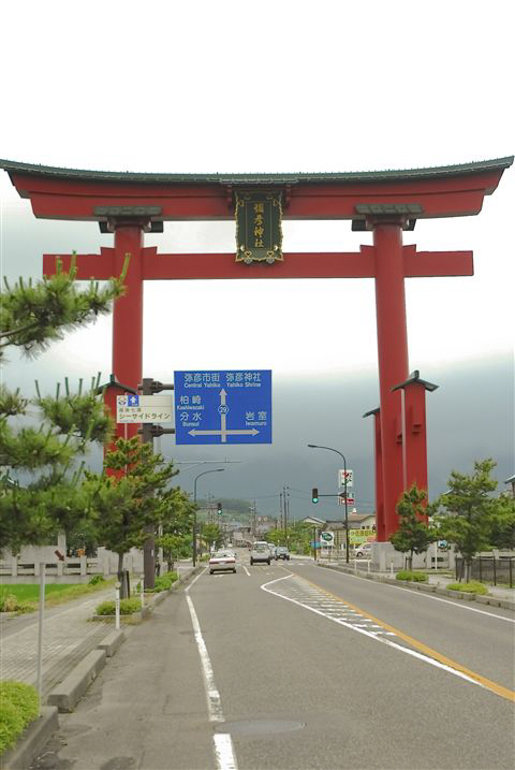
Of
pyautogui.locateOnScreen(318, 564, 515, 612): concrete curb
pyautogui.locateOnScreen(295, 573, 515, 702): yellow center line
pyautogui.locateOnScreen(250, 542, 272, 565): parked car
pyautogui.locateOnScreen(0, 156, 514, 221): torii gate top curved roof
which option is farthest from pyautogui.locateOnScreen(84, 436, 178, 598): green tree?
pyautogui.locateOnScreen(250, 542, 272, 565): parked car

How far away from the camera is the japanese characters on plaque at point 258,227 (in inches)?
1443

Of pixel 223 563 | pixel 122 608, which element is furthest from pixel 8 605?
pixel 223 563

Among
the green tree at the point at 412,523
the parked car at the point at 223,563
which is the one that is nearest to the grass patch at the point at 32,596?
the parked car at the point at 223,563

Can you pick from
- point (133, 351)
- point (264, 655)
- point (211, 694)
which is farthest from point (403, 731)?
point (133, 351)

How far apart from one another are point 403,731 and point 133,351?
3093 centimetres

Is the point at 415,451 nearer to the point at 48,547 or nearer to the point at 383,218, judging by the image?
the point at 383,218

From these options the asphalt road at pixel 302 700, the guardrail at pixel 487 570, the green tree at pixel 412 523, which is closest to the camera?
the asphalt road at pixel 302 700

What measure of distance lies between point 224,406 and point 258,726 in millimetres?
18788

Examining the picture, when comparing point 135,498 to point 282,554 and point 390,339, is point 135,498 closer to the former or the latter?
point 390,339

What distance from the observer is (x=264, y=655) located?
492 inches

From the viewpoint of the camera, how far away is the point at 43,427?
6938 millimetres

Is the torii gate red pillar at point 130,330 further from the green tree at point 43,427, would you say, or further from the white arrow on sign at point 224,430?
the green tree at point 43,427

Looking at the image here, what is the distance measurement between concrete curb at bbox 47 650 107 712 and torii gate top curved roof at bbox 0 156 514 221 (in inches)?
1141

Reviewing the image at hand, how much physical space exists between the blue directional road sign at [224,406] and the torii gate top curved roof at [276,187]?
46.8 ft
